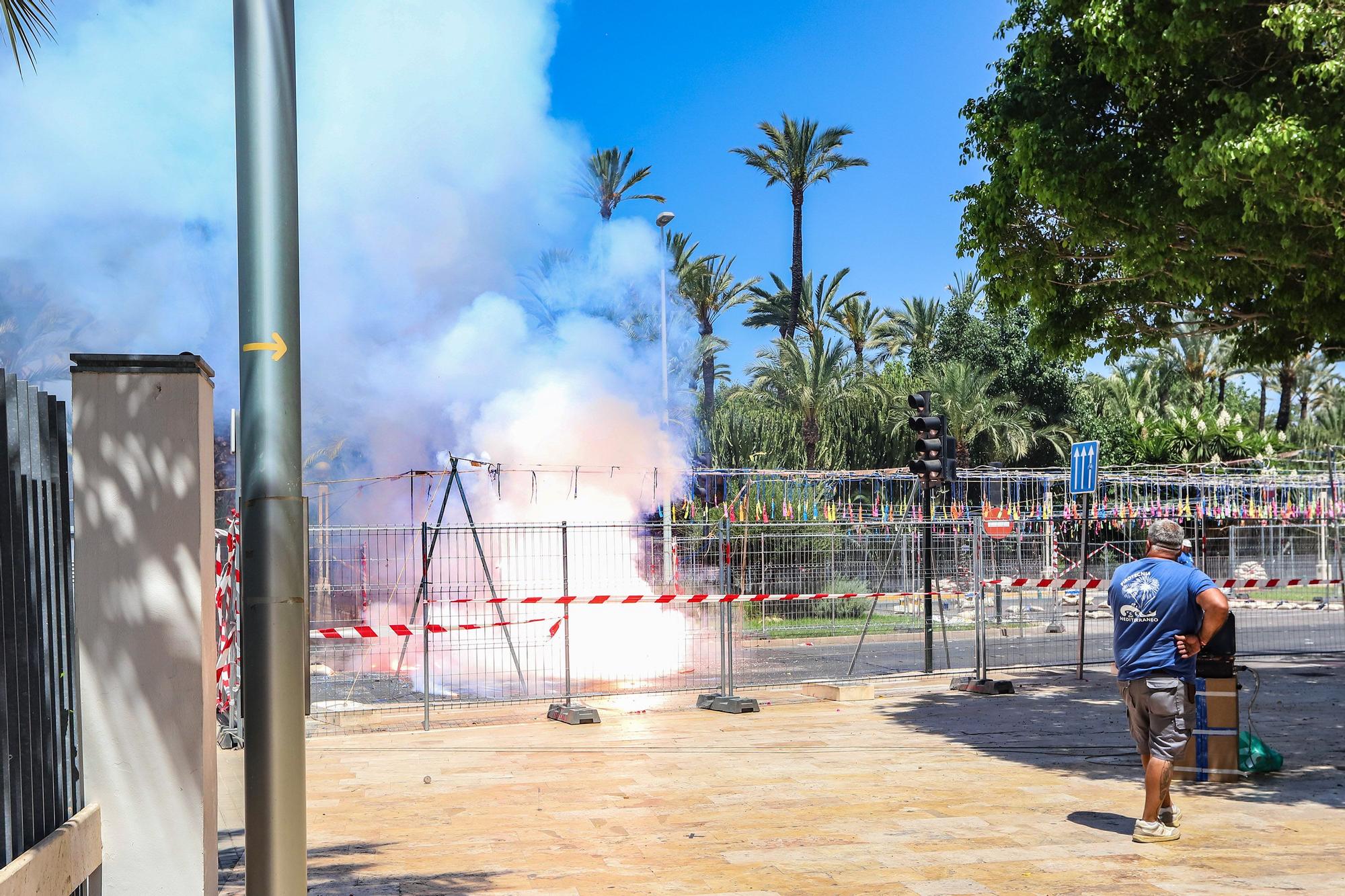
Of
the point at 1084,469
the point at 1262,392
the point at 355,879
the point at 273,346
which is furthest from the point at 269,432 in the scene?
the point at 1262,392

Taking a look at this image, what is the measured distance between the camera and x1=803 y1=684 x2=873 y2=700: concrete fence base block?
14.0 m

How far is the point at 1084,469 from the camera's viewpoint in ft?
48.2

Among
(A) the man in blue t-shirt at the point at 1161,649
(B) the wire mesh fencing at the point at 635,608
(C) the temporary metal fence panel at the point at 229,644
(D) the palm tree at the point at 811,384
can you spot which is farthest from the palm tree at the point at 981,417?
(A) the man in blue t-shirt at the point at 1161,649

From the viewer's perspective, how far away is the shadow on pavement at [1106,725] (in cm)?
912

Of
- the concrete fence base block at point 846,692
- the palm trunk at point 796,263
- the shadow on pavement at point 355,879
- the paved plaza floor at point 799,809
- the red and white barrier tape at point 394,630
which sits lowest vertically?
the concrete fence base block at point 846,692

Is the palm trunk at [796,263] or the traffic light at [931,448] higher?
the palm trunk at [796,263]

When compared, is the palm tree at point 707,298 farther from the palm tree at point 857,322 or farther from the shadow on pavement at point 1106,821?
the shadow on pavement at point 1106,821

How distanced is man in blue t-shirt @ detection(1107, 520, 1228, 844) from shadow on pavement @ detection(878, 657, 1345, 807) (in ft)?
5.25

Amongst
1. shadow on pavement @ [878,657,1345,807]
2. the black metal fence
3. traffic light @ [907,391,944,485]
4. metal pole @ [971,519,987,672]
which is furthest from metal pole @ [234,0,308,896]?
traffic light @ [907,391,944,485]

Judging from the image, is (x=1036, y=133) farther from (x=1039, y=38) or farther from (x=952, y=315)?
(x=952, y=315)

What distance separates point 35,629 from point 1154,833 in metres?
6.27

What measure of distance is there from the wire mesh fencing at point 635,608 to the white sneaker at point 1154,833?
6699 millimetres

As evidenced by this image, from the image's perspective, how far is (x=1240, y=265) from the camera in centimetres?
1082

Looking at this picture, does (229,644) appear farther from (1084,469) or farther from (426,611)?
(1084,469)
